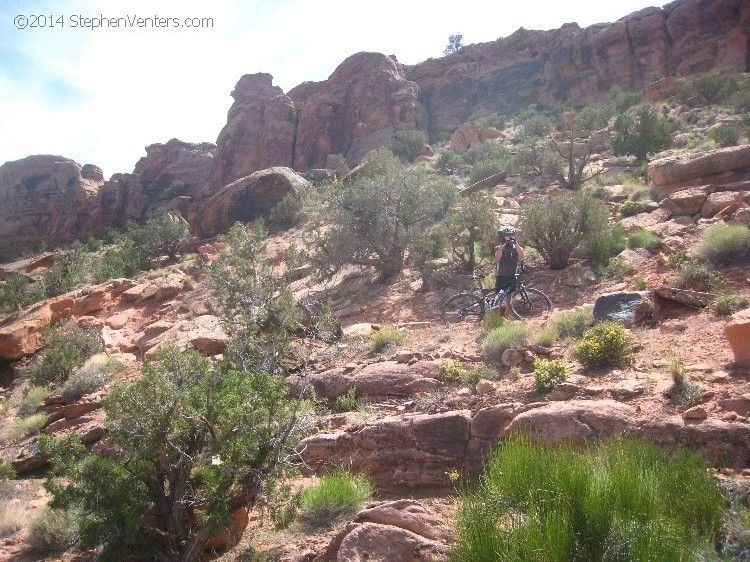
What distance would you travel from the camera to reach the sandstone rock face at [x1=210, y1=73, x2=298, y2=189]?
4416cm

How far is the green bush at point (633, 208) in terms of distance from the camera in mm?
14281

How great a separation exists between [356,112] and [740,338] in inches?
1660

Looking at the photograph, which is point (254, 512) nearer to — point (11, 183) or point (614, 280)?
point (614, 280)

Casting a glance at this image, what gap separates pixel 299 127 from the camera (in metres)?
45.5

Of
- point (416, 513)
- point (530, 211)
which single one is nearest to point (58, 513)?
point (416, 513)

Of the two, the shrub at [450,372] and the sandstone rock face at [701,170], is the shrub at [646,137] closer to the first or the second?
the sandstone rock face at [701,170]

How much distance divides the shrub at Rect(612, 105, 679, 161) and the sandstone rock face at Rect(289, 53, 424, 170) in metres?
22.3

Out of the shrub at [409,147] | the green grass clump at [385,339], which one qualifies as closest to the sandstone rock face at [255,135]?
the shrub at [409,147]

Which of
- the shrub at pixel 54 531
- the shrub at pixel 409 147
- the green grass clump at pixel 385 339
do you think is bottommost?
the shrub at pixel 54 531

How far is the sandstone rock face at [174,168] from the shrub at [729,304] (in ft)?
148

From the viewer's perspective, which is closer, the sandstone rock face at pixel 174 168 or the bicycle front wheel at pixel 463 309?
the bicycle front wheel at pixel 463 309

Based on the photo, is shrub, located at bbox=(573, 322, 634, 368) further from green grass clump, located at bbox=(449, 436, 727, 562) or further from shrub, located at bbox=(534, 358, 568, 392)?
green grass clump, located at bbox=(449, 436, 727, 562)

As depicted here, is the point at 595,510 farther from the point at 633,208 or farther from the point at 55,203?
the point at 55,203

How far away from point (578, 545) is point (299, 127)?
45578 mm
